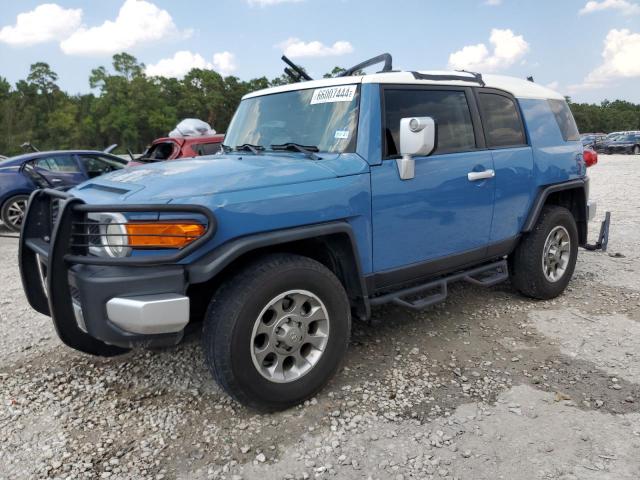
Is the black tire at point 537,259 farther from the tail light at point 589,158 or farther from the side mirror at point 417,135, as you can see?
the side mirror at point 417,135

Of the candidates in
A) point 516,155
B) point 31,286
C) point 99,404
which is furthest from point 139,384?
point 516,155

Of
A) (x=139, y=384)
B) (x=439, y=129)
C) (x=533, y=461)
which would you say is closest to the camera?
(x=533, y=461)

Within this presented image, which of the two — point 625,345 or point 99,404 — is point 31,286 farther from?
point 625,345

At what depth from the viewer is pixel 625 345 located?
12.8 feet

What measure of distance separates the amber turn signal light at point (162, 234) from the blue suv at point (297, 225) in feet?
0.03

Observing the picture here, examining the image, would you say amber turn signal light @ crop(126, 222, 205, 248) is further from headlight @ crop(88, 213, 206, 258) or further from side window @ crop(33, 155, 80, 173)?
side window @ crop(33, 155, 80, 173)

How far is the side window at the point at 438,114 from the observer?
3.53 metres

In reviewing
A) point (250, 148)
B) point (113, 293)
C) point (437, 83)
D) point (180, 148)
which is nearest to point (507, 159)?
point (437, 83)

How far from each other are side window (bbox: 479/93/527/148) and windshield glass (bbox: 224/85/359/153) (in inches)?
52.7

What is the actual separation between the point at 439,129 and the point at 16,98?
67999mm

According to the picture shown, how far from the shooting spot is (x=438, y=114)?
3873 mm

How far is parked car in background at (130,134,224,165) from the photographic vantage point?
9.45 meters

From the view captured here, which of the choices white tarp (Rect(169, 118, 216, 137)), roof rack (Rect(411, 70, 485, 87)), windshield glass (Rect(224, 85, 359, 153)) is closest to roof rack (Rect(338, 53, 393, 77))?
roof rack (Rect(411, 70, 485, 87))

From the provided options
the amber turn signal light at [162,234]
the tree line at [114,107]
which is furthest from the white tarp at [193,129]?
the tree line at [114,107]
